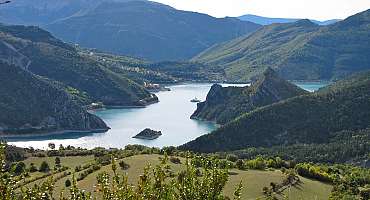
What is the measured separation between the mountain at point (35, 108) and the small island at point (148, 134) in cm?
1550

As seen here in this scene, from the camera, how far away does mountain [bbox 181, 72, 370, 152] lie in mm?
127250

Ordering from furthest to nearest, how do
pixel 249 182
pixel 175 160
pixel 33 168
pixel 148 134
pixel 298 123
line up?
pixel 148 134 → pixel 298 123 → pixel 33 168 → pixel 175 160 → pixel 249 182

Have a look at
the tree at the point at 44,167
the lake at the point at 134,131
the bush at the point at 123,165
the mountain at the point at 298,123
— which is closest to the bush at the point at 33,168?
the tree at the point at 44,167

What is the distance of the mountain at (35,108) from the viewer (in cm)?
15212

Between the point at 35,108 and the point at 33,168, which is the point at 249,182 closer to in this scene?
the point at 33,168

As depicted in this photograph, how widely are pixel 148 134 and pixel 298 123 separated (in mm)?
37004

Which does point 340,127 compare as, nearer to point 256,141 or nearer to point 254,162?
point 256,141

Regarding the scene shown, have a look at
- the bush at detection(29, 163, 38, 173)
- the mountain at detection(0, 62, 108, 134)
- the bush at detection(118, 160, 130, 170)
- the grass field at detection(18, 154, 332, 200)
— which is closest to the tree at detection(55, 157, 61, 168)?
the bush at detection(29, 163, 38, 173)

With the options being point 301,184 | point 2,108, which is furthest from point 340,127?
point 2,108

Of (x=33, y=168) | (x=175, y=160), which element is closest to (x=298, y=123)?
(x=175, y=160)

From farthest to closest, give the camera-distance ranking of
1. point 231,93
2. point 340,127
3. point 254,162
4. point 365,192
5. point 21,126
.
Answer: point 231,93 → point 21,126 → point 340,127 → point 254,162 → point 365,192

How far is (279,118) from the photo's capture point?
138 m

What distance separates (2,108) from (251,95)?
74801mm

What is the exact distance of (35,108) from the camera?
6442 inches
